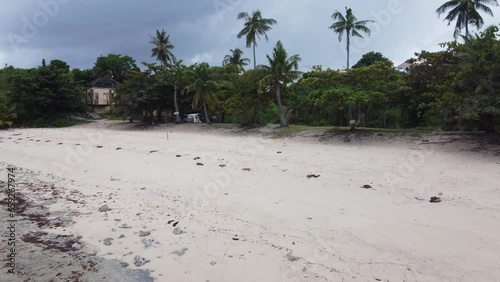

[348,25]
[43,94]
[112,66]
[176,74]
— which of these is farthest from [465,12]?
[112,66]

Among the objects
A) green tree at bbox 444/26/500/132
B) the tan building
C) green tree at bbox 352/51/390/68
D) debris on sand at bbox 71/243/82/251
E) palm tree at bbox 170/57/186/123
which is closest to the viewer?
debris on sand at bbox 71/243/82/251

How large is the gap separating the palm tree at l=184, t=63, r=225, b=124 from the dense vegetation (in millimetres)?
112

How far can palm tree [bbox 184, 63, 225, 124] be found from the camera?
3334cm

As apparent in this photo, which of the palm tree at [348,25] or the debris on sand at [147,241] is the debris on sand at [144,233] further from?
the palm tree at [348,25]

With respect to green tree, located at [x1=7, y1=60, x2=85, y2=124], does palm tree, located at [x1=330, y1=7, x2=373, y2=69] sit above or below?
above

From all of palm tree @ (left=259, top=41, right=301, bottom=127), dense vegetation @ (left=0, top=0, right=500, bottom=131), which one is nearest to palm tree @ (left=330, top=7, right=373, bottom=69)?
dense vegetation @ (left=0, top=0, right=500, bottom=131)

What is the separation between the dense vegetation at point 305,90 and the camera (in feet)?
49.9

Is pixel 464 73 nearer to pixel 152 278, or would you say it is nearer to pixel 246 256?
pixel 246 256

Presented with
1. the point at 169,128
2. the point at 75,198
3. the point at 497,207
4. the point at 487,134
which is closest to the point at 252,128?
the point at 169,128

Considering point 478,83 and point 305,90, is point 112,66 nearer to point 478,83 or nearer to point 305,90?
point 305,90

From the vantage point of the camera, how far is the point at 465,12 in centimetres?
3209

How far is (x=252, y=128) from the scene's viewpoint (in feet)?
93.1

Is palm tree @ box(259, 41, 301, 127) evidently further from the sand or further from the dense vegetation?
the sand

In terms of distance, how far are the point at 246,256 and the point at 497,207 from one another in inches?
242
